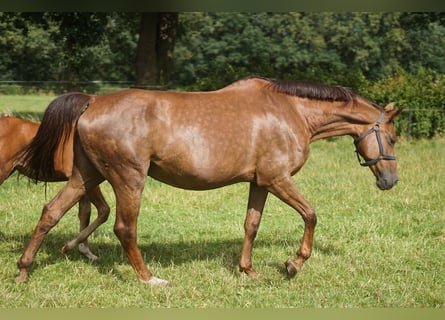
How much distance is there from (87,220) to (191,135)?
2025 millimetres

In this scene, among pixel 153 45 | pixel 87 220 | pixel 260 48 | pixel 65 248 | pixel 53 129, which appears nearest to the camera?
pixel 53 129

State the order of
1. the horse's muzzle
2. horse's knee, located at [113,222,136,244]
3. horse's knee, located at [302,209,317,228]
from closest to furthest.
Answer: horse's knee, located at [113,222,136,244], horse's knee, located at [302,209,317,228], the horse's muzzle

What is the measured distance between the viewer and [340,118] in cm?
544

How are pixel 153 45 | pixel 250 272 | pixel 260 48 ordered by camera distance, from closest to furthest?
pixel 250 272 < pixel 153 45 < pixel 260 48

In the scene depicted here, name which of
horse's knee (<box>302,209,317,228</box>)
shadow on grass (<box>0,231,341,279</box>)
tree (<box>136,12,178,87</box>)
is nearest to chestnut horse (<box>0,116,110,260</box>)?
shadow on grass (<box>0,231,341,279</box>)

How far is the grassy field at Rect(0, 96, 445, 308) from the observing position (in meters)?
4.61

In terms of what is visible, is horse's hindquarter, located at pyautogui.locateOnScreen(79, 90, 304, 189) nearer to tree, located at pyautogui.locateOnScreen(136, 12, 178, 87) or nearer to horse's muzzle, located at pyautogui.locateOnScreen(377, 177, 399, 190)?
horse's muzzle, located at pyautogui.locateOnScreen(377, 177, 399, 190)

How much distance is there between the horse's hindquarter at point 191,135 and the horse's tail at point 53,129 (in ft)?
0.74

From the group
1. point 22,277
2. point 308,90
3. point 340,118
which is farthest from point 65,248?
point 340,118

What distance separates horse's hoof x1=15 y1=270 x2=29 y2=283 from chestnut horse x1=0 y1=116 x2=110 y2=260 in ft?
2.77

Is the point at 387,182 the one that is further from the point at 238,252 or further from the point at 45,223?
the point at 45,223

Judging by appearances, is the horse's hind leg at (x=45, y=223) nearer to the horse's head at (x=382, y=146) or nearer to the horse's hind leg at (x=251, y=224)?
the horse's hind leg at (x=251, y=224)

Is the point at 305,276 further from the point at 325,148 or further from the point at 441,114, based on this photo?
the point at 441,114

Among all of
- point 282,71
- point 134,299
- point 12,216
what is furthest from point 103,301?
point 282,71
